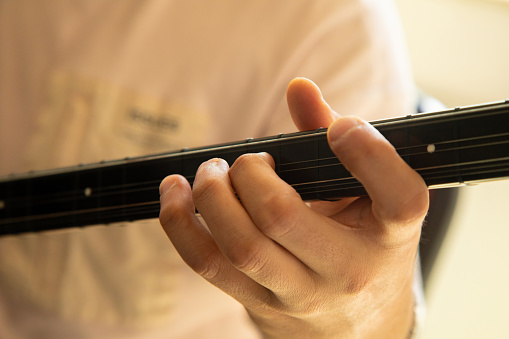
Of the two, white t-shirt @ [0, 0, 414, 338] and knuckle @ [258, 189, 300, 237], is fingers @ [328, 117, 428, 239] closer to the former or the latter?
knuckle @ [258, 189, 300, 237]

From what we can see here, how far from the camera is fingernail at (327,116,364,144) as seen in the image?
0.33m

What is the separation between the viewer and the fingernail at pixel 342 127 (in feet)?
1.08

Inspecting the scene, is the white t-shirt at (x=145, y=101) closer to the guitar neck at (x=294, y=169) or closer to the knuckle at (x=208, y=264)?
the guitar neck at (x=294, y=169)

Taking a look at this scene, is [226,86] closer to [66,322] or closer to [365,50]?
[365,50]

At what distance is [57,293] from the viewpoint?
750 millimetres

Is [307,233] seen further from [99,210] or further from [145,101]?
[145,101]

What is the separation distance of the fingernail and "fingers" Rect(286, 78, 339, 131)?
0.11 meters

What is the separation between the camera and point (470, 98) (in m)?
1.47

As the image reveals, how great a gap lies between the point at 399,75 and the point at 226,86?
0.87ft

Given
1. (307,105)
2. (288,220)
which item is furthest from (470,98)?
(288,220)

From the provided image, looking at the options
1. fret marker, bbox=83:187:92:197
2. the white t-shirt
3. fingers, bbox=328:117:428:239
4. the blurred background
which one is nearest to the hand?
fingers, bbox=328:117:428:239

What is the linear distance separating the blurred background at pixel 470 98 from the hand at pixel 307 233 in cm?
111

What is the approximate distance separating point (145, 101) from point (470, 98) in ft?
3.59

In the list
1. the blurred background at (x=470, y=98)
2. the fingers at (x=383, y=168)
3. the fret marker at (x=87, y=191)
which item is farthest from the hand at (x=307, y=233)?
the blurred background at (x=470, y=98)
